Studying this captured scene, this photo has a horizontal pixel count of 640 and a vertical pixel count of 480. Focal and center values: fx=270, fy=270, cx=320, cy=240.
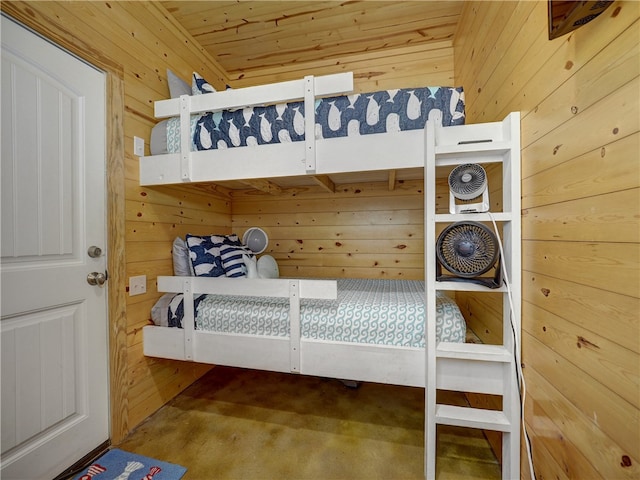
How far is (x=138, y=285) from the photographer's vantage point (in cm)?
161

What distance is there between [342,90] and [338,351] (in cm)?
126

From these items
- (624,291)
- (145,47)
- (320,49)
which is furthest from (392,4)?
(624,291)

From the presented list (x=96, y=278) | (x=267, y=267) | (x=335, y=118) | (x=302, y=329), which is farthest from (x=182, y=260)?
(x=335, y=118)

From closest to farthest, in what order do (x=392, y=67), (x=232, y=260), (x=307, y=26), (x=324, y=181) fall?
(x=232, y=260) → (x=324, y=181) → (x=307, y=26) → (x=392, y=67)

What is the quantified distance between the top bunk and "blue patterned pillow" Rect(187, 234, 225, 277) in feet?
1.31

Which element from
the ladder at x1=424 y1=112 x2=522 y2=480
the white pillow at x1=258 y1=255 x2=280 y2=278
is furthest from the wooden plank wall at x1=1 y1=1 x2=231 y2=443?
the ladder at x1=424 y1=112 x2=522 y2=480

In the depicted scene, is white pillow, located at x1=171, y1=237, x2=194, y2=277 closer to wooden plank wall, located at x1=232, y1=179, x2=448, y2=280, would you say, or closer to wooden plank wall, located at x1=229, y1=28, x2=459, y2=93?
wooden plank wall, located at x1=232, y1=179, x2=448, y2=280

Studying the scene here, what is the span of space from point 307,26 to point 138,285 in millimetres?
2202

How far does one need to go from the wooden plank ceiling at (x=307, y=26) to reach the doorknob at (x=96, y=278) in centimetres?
184

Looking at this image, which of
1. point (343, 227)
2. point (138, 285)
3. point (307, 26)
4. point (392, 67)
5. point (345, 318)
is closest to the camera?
point (345, 318)

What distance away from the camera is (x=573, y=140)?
83 cm

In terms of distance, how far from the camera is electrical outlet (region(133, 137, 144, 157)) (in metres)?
1.61

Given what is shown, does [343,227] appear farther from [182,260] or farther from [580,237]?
[580,237]

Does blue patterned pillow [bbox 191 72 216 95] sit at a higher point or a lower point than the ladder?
higher
